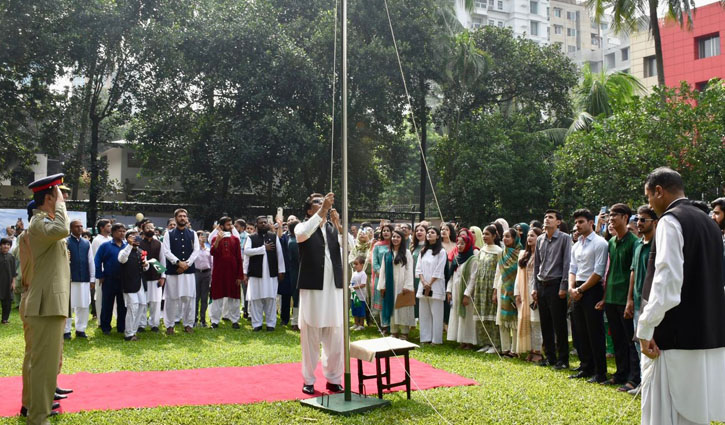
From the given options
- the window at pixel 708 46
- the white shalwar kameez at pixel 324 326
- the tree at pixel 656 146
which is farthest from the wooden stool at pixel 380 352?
the window at pixel 708 46

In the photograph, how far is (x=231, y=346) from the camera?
401 inches

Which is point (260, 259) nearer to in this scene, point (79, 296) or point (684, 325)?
point (79, 296)

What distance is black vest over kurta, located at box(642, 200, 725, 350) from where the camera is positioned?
4.30m

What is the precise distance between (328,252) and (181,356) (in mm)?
3326

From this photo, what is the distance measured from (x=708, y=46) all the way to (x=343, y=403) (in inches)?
1369

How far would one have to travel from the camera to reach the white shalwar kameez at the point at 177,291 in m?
11.5

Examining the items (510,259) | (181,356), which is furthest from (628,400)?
(181,356)

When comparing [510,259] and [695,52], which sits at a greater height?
[695,52]

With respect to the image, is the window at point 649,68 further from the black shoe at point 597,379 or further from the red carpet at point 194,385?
the red carpet at point 194,385

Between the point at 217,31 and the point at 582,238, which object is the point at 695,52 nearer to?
the point at 217,31

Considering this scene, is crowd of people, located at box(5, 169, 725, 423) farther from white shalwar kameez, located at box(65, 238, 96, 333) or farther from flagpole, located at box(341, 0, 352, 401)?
flagpole, located at box(341, 0, 352, 401)

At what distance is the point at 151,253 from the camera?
1147 cm

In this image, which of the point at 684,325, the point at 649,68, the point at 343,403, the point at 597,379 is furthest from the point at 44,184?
the point at 649,68

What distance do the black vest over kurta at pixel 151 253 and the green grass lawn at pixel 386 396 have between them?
0.99m
